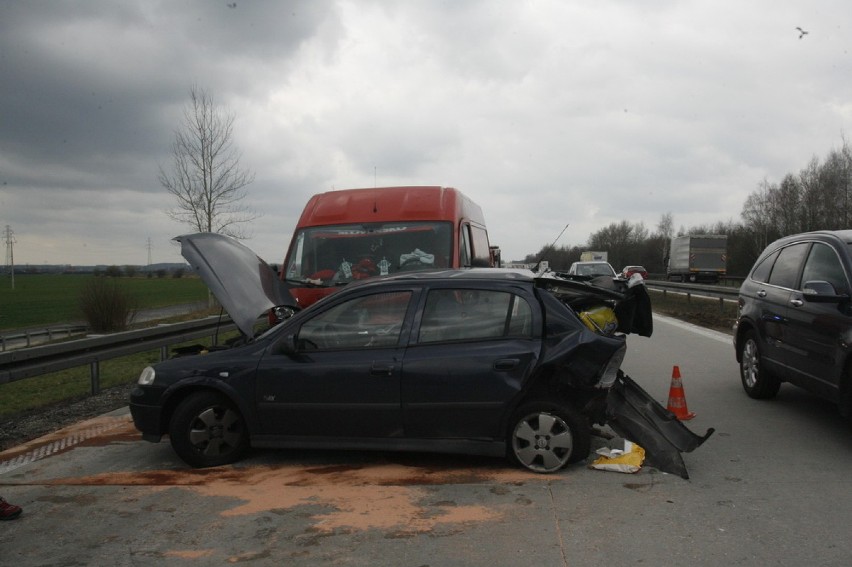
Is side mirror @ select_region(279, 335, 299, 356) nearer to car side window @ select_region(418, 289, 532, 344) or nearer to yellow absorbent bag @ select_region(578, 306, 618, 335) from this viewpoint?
car side window @ select_region(418, 289, 532, 344)

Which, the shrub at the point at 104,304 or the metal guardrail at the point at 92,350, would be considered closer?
the metal guardrail at the point at 92,350

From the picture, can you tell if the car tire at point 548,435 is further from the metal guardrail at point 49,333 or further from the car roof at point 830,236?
the metal guardrail at point 49,333

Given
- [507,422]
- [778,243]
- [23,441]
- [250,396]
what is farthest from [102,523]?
[778,243]

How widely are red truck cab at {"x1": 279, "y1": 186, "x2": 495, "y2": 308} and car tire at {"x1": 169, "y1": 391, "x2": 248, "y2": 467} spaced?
8.77 ft

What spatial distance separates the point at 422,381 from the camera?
16.8 feet

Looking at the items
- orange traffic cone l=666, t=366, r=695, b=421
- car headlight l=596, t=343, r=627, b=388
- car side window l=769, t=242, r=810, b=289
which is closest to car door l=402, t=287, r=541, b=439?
car headlight l=596, t=343, r=627, b=388

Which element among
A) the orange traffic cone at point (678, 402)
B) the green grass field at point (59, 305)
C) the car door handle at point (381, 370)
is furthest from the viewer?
the green grass field at point (59, 305)

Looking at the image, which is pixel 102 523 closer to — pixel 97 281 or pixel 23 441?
pixel 23 441

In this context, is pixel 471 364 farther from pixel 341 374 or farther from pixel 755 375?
pixel 755 375

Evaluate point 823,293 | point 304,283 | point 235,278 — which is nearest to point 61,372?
point 304,283

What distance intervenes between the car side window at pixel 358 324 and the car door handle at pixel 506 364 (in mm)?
796

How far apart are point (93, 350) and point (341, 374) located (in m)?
4.97

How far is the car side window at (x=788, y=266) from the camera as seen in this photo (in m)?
7.05

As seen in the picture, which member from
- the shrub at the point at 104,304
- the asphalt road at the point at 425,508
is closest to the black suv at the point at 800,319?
the asphalt road at the point at 425,508
